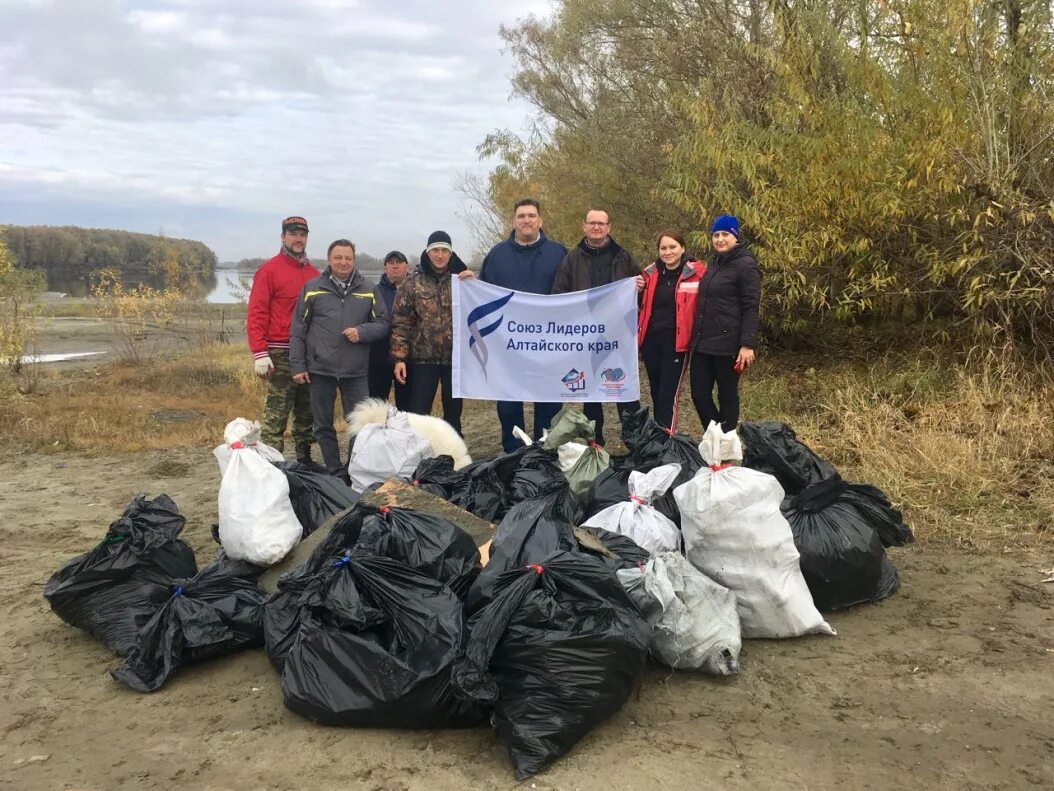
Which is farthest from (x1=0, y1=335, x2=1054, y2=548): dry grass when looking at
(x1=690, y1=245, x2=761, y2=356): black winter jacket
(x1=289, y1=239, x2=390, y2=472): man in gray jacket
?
(x1=289, y1=239, x2=390, y2=472): man in gray jacket

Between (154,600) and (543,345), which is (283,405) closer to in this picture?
(543,345)

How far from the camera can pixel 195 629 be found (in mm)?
3227

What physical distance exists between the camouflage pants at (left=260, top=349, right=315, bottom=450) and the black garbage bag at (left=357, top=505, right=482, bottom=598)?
2.96m

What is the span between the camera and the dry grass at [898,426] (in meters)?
4.77

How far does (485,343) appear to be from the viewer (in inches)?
223

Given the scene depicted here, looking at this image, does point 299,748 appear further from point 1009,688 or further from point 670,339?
point 670,339

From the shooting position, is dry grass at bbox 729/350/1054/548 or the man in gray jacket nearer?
dry grass at bbox 729/350/1054/548

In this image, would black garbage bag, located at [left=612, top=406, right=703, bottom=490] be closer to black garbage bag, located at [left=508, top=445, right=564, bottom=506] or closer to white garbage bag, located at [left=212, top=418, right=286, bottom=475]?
black garbage bag, located at [left=508, top=445, right=564, bottom=506]

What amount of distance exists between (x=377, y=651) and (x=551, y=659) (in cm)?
63

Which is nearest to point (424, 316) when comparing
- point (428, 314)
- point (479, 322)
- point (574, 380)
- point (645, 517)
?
point (428, 314)

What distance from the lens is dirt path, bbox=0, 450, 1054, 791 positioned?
8.14 feet

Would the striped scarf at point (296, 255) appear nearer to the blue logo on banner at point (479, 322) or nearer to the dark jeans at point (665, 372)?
the blue logo on banner at point (479, 322)

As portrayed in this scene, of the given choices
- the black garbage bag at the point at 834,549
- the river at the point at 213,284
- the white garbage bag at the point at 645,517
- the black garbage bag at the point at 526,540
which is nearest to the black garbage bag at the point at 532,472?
the white garbage bag at the point at 645,517

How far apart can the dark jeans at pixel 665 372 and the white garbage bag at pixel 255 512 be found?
2796mm
